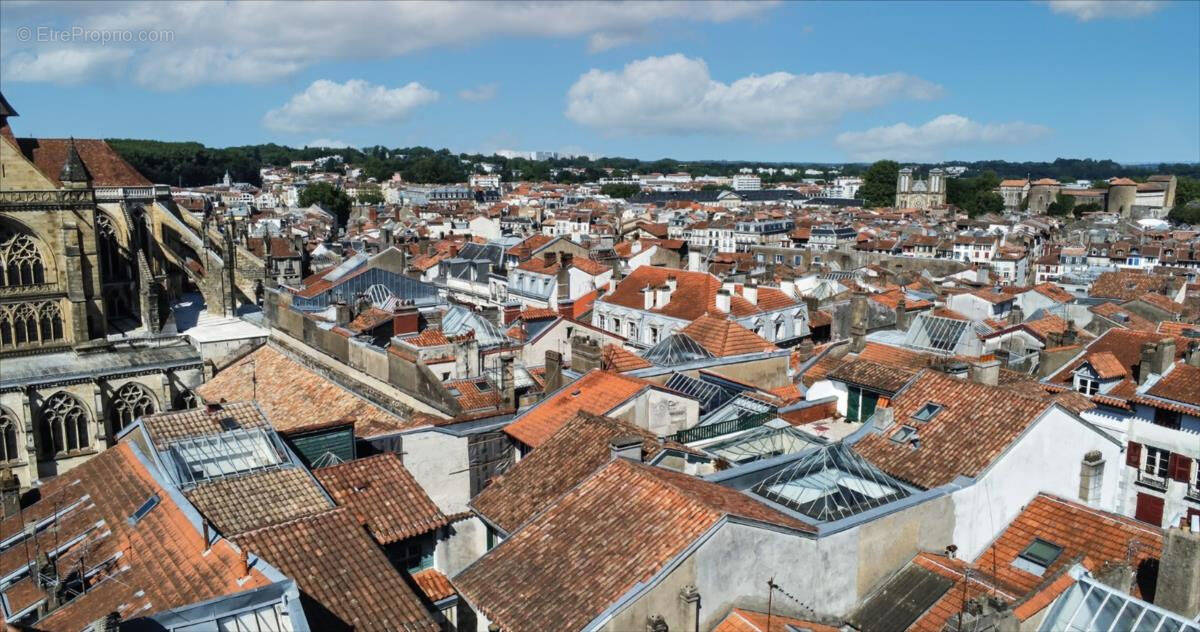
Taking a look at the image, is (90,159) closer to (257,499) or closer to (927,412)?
(257,499)

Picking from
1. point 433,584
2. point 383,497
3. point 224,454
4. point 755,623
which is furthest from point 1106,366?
point 224,454

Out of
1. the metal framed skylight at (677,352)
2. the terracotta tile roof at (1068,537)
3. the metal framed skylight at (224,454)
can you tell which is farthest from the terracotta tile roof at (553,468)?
the metal framed skylight at (677,352)

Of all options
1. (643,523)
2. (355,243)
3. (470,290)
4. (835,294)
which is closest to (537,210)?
(355,243)

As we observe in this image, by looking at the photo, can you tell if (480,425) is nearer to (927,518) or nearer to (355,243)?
(927,518)

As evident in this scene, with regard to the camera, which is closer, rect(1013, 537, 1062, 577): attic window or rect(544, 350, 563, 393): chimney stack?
rect(1013, 537, 1062, 577): attic window

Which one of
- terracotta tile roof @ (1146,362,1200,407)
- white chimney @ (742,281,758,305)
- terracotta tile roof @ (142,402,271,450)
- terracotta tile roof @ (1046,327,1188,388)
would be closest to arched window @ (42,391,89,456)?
terracotta tile roof @ (142,402,271,450)

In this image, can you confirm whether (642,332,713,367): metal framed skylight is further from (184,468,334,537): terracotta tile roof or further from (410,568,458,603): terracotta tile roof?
(184,468,334,537): terracotta tile roof

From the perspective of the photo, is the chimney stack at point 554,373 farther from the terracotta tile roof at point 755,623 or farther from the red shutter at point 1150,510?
the red shutter at point 1150,510
